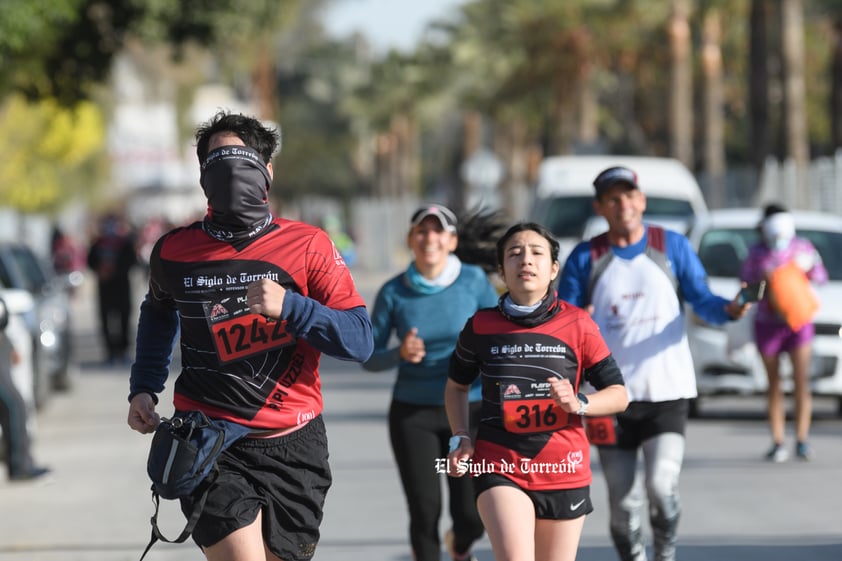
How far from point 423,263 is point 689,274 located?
45.4 inches

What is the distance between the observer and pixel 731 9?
1558 inches

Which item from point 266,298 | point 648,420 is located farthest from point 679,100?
point 266,298

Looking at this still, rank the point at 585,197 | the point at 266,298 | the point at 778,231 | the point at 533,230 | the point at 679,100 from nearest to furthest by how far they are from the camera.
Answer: the point at 266,298
the point at 533,230
the point at 778,231
the point at 585,197
the point at 679,100

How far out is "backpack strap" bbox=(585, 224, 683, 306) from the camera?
762cm

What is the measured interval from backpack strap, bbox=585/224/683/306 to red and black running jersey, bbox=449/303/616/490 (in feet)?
4.66

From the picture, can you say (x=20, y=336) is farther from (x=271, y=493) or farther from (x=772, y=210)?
(x=271, y=493)

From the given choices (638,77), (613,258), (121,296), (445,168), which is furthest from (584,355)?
(445,168)

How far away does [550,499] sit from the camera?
605 centimetres

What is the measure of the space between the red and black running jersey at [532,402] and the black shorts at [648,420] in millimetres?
1308

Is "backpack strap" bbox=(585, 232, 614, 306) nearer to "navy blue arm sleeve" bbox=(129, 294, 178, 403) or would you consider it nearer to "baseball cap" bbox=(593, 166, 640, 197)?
"baseball cap" bbox=(593, 166, 640, 197)

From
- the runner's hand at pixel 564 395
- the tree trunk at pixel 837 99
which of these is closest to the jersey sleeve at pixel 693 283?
the runner's hand at pixel 564 395

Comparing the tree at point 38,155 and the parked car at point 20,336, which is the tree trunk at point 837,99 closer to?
the tree at point 38,155

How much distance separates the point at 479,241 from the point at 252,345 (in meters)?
3.83

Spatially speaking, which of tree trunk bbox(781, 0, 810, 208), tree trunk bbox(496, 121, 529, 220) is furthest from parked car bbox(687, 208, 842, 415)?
tree trunk bbox(496, 121, 529, 220)
